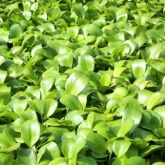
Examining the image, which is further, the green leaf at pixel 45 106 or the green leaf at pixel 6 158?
the green leaf at pixel 45 106

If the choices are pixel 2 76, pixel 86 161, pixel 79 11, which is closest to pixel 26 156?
pixel 86 161

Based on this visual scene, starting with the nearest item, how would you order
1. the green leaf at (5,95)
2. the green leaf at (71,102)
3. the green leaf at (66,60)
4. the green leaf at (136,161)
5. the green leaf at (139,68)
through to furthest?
the green leaf at (136,161)
the green leaf at (71,102)
the green leaf at (5,95)
the green leaf at (139,68)
the green leaf at (66,60)

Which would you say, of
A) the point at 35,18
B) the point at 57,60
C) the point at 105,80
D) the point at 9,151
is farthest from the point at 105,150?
the point at 35,18

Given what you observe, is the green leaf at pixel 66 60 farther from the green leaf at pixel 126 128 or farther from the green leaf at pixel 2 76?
the green leaf at pixel 126 128

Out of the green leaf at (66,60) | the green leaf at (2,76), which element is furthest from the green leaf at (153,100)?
the green leaf at (2,76)

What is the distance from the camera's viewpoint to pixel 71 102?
57.1 inches

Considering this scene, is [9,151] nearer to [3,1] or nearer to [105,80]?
[105,80]

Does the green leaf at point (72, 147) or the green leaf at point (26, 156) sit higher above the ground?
the green leaf at point (72, 147)

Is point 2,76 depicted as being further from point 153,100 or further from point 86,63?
point 153,100

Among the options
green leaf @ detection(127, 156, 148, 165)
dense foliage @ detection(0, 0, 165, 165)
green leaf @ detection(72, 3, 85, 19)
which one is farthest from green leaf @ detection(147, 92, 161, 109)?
green leaf @ detection(72, 3, 85, 19)

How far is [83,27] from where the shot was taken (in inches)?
82.6

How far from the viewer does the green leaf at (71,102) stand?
56.5 inches

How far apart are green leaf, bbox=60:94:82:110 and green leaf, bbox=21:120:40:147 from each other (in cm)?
16

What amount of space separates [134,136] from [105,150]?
108 millimetres
